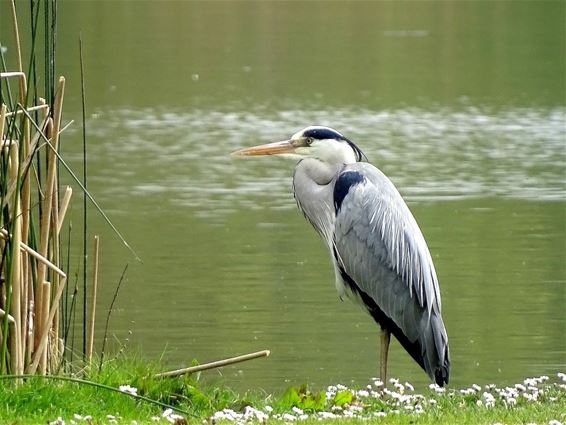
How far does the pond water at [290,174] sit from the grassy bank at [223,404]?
184 centimetres

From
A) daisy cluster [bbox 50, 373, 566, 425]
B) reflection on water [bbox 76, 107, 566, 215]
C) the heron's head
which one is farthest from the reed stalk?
reflection on water [bbox 76, 107, 566, 215]

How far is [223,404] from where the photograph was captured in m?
6.83

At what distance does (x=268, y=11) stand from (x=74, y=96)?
58.8 feet

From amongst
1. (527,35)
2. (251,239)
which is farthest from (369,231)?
(527,35)

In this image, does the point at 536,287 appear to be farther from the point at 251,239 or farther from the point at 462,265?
the point at 251,239

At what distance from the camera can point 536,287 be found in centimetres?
1152

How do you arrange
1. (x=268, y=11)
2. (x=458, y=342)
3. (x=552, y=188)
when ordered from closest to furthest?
(x=458, y=342) < (x=552, y=188) < (x=268, y=11)

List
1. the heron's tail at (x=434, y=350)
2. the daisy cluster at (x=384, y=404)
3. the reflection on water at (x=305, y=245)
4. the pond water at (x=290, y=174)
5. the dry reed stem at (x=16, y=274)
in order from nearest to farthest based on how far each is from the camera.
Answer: the daisy cluster at (x=384, y=404) → the dry reed stem at (x=16, y=274) → the heron's tail at (x=434, y=350) → the reflection on water at (x=305, y=245) → the pond water at (x=290, y=174)

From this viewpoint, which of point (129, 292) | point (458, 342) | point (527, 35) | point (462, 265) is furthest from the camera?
point (527, 35)

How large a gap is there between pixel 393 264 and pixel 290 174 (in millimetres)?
10453

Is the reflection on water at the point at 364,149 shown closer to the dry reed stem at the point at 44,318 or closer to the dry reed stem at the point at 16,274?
the dry reed stem at the point at 44,318

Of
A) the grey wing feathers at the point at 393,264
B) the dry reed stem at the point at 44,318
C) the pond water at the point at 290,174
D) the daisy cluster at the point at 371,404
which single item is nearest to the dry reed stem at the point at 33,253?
the dry reed stem at the point at 44,318

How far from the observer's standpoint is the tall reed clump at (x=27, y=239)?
251 inches

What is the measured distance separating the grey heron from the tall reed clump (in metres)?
1.48
